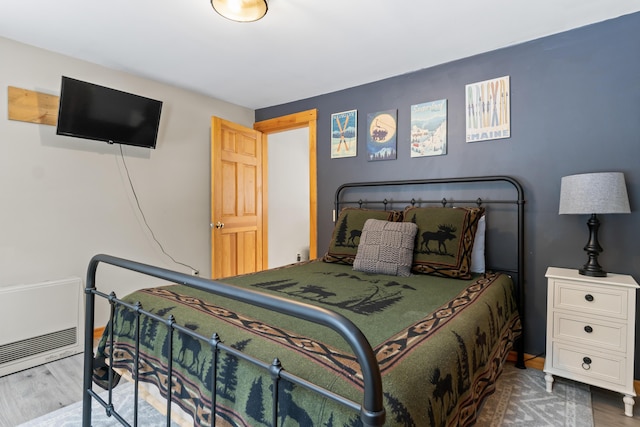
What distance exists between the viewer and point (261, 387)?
95 cm

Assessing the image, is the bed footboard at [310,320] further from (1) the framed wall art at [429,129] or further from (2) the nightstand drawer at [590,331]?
(1) the framed wall art at [429,129]

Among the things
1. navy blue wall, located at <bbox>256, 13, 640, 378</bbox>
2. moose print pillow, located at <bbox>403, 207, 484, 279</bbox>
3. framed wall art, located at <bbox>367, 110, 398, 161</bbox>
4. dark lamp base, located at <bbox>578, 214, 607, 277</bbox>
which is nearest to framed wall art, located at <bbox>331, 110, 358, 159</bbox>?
framed wall art, located at <bbox>367, 110, 398, 161</bbox>

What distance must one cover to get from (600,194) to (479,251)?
0.76 meters

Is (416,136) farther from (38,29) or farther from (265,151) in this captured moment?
(38,29)

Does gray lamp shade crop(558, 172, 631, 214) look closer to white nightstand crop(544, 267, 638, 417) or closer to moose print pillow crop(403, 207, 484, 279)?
white nightstand crop(544, 267, 638, 417)

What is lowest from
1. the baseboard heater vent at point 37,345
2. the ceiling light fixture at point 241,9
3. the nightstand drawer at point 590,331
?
the baseboard heater vent at point 37,345

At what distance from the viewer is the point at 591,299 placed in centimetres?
187

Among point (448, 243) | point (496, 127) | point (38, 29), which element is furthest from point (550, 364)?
point (38, 29)

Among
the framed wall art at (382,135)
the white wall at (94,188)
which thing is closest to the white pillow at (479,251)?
the framed wall art at (382,135)

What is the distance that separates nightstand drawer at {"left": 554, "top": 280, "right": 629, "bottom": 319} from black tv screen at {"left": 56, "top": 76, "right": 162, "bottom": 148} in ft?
10.8

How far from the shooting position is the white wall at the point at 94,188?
235 centimetres

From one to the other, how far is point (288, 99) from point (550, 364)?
324 centimetres

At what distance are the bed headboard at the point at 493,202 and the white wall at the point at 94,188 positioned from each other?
209 cm

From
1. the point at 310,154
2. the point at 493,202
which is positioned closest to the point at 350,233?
the point at 493,202
